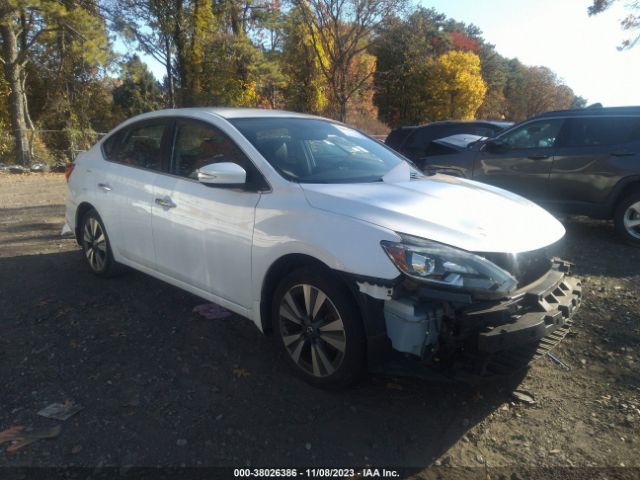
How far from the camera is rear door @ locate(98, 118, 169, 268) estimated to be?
434 centimetres

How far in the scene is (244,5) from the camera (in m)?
22.4

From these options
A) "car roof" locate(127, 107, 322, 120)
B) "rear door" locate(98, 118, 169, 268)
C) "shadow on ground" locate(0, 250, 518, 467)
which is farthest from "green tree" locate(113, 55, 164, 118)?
"shadow on ground" locate(0, 250, 518, 467)

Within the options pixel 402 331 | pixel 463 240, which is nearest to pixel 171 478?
pixel 402 331

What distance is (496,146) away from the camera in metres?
7.69

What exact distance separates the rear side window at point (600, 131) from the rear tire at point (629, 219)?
76cm

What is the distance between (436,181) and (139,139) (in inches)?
105

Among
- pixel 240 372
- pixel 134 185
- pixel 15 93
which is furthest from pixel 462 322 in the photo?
pixel 15 93

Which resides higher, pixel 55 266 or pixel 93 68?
pixel 93 68

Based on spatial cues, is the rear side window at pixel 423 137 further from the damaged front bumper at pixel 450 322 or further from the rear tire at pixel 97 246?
the damaged front bumper at pixel 450 322

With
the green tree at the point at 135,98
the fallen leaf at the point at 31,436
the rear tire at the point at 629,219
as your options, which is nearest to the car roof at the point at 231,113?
the fallen leaf at the point at 31,436

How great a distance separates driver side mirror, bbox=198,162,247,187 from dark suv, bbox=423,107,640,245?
369 cm

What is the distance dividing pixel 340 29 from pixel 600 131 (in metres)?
18.0

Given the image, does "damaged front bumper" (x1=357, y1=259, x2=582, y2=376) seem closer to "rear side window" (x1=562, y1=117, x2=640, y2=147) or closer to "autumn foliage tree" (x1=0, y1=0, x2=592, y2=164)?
"rear side window" (x1=562, y1=117, x2=640, y2=147)

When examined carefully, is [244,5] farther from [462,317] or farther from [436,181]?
[462,317]
